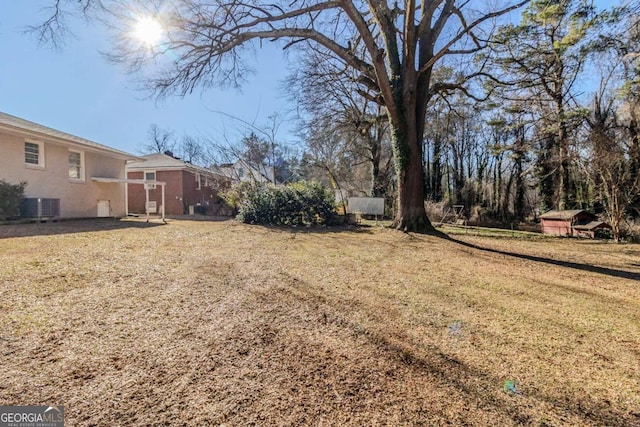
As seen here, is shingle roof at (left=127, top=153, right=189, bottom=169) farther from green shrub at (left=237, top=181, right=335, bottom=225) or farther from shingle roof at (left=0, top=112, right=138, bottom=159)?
green shrub at (left=237, top=181, right=335, bottom=225)

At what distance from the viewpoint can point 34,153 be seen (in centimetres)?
1076

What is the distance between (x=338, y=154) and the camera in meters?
20.6

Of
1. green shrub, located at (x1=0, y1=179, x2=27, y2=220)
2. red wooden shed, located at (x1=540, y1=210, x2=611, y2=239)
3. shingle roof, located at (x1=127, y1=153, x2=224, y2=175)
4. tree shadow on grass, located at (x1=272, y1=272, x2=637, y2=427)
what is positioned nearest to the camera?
tree shadow on grass, located at (x1=272, y1=272, x2=637, y2=427)

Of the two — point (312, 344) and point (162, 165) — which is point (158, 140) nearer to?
point (162, 165)

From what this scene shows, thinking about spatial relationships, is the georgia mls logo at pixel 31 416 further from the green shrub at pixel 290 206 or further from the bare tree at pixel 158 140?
the bare tree at pixel 158 140

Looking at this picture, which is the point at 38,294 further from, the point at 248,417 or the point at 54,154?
the point at 54,154

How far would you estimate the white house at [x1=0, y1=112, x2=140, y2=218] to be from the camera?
9.95 meters

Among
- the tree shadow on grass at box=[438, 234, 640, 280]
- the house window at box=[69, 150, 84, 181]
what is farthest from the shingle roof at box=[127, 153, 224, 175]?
the tree shadow on grass at box=[438, 234, 640, 280]

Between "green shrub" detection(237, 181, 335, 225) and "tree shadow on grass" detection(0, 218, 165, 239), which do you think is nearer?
"tree shadow on grass" detection(0, 218, 165, 239)

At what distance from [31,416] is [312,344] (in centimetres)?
169

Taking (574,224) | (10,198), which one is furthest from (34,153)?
(574,224)

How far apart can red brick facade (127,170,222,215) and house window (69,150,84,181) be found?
7.19 meters

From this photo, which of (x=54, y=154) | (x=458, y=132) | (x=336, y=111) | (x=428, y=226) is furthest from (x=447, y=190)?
(x=54, y=154)

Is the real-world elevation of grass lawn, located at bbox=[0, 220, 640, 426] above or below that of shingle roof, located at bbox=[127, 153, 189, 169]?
below
